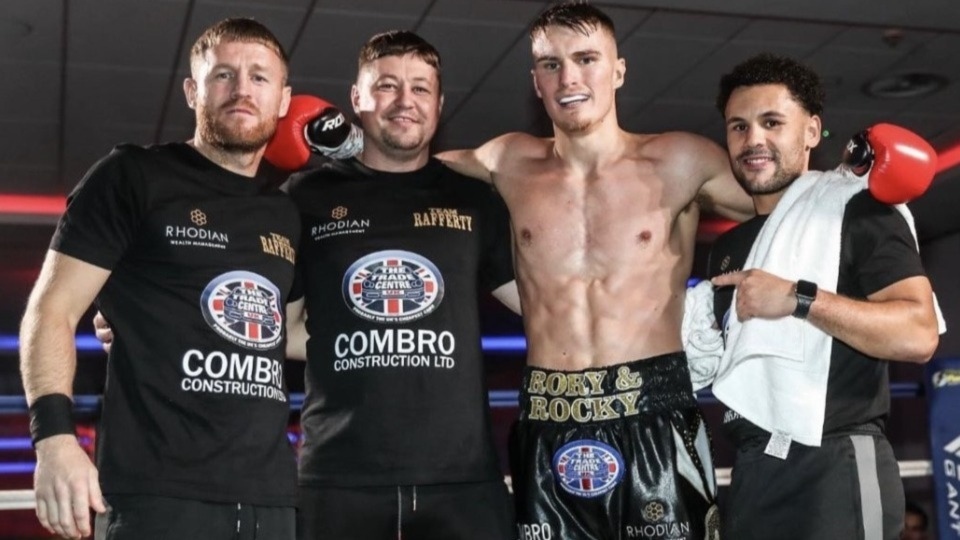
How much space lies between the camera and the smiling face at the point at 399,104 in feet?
7.71

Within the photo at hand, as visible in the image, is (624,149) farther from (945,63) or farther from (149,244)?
(945,63)

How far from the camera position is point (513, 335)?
904 centimetres

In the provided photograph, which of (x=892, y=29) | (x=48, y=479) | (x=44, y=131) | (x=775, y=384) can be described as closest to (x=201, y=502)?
(x=48, y=479)

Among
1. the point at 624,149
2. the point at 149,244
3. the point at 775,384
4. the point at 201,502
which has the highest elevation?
the point at 624,149

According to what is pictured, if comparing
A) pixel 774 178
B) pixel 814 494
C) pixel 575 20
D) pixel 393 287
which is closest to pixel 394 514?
pixel 393 287

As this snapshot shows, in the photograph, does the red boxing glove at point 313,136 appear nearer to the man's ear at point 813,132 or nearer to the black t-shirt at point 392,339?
the black t-shirt at point 392,339

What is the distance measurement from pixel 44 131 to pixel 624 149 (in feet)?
14.7

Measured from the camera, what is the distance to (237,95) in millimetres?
2119

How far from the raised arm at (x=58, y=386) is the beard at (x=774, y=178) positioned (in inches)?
50.8

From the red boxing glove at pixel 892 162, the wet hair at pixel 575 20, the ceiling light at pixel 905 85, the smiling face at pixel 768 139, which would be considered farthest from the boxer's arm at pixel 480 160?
the ceiling light at pixel 905 85

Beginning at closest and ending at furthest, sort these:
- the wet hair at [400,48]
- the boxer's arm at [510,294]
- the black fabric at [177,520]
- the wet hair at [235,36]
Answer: the black fabric at [177,520]
the wet hair at [235,36]
the wet hair at [400,48]
the boxer's arm at [510,294]

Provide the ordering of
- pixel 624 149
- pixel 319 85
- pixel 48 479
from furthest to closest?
pixel 319 85 < pixel 624 149 < pixel 48 479

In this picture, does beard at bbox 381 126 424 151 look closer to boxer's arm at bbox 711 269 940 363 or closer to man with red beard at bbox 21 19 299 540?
man with red beard at bbox 21 19 299 540

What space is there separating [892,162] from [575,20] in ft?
2.56
